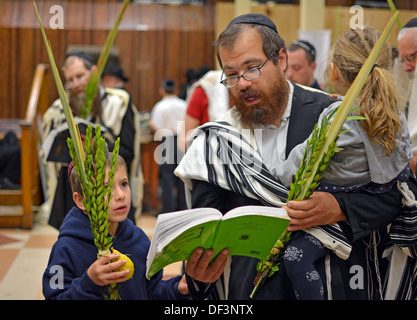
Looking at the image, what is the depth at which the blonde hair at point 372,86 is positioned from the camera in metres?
1.84

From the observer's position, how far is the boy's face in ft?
6.25

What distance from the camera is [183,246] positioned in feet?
5.40

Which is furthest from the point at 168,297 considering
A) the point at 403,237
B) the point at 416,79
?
the point at 416,79

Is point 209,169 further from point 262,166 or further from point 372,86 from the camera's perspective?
point 372,86

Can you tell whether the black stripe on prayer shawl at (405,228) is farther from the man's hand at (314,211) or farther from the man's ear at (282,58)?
the man's ear at (282,58)

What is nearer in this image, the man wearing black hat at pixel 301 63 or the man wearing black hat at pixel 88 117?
the man wearing black hat at pixel 88 117

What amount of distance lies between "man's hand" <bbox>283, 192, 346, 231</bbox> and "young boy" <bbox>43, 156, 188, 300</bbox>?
1.43ft

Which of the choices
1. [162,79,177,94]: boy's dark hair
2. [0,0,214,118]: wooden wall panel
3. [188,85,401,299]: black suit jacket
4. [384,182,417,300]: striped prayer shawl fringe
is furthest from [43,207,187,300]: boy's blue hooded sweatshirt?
[0,0,214,118]: wooden wall panel

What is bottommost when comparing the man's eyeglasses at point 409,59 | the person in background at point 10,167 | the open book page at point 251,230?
the person in background at point 10,167

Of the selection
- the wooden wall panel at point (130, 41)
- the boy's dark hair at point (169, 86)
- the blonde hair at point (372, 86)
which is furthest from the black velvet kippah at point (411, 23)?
the wooden wall panel at point (130, 41)

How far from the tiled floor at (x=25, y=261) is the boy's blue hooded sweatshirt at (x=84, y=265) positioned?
1305mm

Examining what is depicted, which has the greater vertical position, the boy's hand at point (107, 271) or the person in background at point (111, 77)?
the person in background at point (111, 77)

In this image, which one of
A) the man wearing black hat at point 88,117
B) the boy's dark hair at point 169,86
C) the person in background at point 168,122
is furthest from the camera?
the boy's dark hair at point 169,86

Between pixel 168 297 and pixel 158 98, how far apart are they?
363 inches
